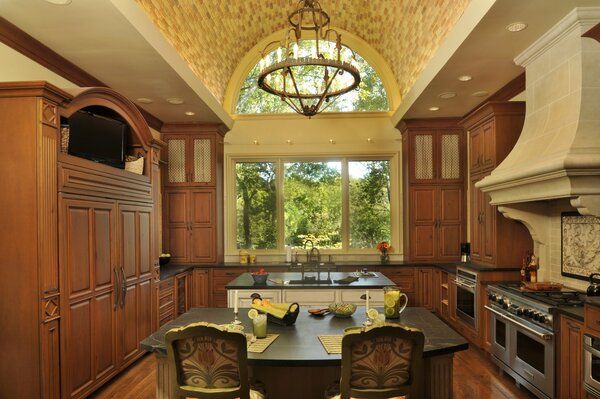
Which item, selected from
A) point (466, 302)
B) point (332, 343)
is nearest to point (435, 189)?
point (466, 302)

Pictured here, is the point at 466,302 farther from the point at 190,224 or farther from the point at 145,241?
the point at 190,224

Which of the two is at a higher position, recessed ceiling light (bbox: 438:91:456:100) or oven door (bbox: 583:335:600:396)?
recessed ceiling light (bbox: 438:91:456:100)

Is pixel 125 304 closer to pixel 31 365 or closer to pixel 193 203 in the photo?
pixel 31 365

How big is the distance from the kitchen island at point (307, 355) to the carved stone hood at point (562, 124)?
1.33m

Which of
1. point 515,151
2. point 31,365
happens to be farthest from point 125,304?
point 515,151

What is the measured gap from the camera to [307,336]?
252cm

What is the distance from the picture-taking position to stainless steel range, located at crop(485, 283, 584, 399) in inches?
127

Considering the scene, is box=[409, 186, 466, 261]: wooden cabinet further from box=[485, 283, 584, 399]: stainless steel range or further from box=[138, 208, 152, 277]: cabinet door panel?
box=[138, 208, 152, 277]: cabinet door panel

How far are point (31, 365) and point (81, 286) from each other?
65cm

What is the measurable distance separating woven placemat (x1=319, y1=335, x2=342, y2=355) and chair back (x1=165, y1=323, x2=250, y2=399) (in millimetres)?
469

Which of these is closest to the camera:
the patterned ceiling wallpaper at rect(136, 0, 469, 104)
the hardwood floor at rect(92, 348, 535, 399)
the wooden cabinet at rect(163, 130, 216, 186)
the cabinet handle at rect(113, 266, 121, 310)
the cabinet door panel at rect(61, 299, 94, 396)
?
the cabinet door panel at rect(61, 299, 94, 396)

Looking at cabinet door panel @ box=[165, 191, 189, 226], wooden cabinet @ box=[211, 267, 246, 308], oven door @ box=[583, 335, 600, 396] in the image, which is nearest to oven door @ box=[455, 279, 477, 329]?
oven door @ box=[583, 335, 600, 396]

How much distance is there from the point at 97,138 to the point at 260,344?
2.58 m

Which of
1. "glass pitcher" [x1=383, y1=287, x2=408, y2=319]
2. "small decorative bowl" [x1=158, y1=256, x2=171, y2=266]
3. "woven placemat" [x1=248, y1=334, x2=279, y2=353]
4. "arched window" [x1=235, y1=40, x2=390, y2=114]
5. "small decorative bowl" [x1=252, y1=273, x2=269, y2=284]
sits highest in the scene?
"arched window" [x1=235, y1=40, x2=390, y2=114]
